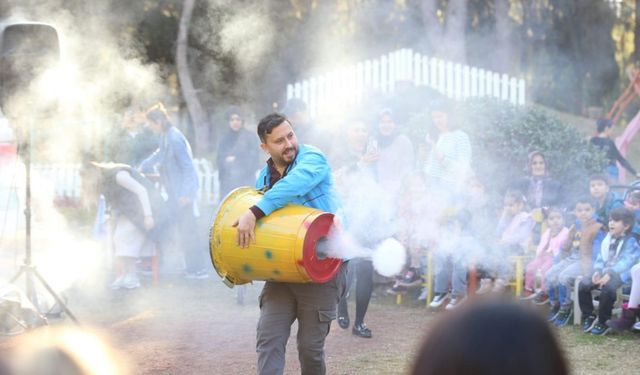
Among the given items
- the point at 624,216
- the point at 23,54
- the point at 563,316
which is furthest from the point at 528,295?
the point at 23,54

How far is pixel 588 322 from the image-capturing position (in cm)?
662

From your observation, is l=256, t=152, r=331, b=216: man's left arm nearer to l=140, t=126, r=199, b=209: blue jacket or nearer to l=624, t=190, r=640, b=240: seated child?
l=624, t=190, r=640, b=240: seated child

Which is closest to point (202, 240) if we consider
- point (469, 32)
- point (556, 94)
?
point (469, 32)

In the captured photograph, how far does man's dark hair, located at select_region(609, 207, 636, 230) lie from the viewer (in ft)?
21.5

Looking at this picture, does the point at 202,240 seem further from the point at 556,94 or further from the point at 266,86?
the point at 556,94

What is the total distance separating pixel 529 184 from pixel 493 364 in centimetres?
706

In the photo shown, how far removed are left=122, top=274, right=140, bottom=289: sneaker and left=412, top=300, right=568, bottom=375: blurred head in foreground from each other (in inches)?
320

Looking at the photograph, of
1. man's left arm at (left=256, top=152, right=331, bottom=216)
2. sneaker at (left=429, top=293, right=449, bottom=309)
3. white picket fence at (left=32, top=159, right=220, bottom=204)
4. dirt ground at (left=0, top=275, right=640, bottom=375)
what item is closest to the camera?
man's left arm at (left=256, top=152, right=331, bottom=216)

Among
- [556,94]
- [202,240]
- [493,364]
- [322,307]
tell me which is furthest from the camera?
[556,94]

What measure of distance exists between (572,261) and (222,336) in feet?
9.23

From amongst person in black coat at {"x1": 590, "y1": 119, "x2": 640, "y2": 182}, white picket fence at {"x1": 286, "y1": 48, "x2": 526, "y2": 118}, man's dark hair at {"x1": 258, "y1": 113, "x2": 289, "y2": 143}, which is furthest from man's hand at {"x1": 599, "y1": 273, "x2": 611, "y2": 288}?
white picket fence at {"x1": 286, "y1": 48, "x2": 526, "y2": 118}

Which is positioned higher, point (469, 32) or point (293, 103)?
point (469, 32)

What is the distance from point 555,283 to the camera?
6.96 metres

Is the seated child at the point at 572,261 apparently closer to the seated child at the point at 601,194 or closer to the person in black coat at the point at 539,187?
the seated child at the point at 601,194
